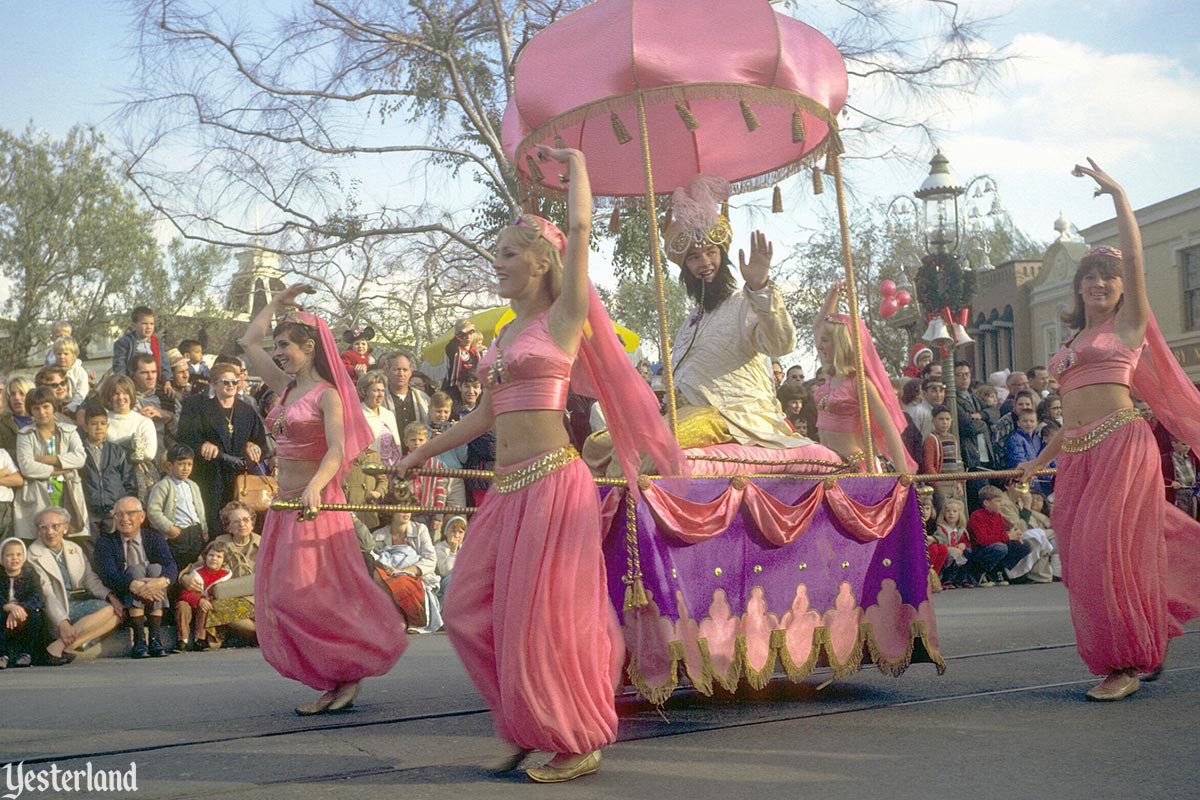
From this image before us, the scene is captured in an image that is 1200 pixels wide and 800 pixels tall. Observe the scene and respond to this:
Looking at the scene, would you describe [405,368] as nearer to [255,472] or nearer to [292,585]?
[255,472]

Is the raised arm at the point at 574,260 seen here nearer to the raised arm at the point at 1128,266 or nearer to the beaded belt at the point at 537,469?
the beaded belt at the point at 537,469

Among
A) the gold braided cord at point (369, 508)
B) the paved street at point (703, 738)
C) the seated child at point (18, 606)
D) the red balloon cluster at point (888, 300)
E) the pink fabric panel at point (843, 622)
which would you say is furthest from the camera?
the red balloon cluster at point (888, 300)

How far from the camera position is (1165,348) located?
6.08 metres

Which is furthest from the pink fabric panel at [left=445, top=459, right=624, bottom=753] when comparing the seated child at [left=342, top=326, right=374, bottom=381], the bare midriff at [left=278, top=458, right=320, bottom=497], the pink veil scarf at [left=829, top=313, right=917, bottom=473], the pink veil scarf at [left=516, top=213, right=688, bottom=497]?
the seated child at [left=342, top=326, right=374, bottom=381]

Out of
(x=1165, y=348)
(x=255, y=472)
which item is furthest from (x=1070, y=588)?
(x=255, y=472)

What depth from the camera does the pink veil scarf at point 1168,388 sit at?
613 cm

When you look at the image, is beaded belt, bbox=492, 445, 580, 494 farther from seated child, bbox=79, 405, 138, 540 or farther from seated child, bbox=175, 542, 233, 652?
seated child, bbox=79, 405, 138, 540

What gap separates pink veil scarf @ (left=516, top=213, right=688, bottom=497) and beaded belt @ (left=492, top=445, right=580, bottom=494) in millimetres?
317

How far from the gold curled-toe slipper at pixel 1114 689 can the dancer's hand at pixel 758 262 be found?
245 cm

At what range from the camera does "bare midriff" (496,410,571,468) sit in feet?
14.9

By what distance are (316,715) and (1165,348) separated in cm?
446

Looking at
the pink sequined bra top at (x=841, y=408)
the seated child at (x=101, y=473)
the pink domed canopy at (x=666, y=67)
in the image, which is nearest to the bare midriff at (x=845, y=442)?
the pink sequined bra top at (x=841, y=408)

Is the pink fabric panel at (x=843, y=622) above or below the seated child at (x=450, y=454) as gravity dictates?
below

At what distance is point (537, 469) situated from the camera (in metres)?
4.50
